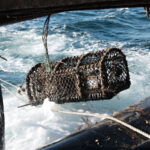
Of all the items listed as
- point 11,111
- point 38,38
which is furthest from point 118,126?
point 38,38

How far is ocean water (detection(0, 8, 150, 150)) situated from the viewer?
4.03 meters

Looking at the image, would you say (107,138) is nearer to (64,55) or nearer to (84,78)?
(84,78)

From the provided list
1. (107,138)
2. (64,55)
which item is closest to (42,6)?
(107,138)

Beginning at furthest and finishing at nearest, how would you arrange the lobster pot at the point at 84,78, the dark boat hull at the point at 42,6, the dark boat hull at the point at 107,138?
the lobster pot at the point at 84,78
the dark boat hull at the point at 107,138
the dark boat hull at the point at 42,6

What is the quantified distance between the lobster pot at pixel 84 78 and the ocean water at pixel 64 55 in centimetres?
35

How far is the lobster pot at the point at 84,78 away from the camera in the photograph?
3.41 metres

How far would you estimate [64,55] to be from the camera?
813 cm

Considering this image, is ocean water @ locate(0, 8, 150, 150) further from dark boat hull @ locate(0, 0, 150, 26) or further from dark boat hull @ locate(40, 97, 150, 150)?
dark boat hull @ locate(0, 0, 150, 26)

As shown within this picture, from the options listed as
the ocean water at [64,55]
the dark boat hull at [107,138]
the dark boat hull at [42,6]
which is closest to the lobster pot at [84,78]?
the ocean water at [64,55]

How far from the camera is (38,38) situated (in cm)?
1015

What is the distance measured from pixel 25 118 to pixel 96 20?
859cm

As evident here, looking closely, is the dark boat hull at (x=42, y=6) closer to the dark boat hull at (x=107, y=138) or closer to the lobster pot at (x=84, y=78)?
the dark boat hull at (x=107, y=138)

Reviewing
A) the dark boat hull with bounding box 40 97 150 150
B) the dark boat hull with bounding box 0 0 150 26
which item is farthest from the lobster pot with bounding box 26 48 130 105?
the dark boat hull with bounding box 0 0 150 26

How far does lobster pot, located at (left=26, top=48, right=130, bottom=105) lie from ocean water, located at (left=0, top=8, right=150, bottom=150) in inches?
13.9
